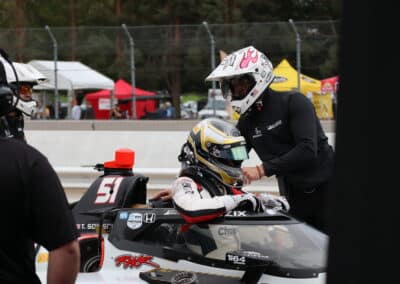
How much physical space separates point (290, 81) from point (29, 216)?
52.5ft

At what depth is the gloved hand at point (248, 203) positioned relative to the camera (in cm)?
374

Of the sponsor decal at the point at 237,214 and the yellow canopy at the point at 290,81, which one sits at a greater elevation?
the sponsor decal at the point at 237,214

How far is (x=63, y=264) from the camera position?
7.15ft

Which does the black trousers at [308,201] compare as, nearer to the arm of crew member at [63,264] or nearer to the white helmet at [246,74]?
the white helmet at [246,74]

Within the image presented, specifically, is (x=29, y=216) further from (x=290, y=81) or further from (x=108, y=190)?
(x=290, y=81)

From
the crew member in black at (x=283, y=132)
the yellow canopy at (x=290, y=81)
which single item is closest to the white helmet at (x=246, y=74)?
the crew member in black at (x=283, y=132)

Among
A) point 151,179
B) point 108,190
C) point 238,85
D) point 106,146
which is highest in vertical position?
point 238,85

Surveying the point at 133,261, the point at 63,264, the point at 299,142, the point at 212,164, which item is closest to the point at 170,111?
the point at 299,142

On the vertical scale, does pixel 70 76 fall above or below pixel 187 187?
below

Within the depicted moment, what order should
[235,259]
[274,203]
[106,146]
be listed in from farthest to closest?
[106,146]
[274,203]
[235,259]

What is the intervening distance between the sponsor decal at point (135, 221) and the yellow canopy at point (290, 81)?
35.3 ft

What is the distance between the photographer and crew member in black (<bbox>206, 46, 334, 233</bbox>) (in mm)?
4621

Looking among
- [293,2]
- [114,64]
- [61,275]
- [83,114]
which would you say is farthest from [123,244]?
[293,2]

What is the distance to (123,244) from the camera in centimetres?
388
